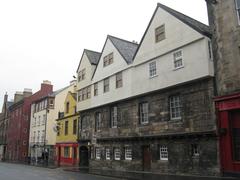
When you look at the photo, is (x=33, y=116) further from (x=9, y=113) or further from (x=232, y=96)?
(x=232, y=96)

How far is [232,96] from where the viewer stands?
17.8 metres

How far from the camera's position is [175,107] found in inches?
879

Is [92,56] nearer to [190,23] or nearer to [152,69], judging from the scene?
[152,69]

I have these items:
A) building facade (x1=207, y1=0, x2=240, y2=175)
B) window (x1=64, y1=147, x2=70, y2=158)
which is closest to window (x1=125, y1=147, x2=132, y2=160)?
building facade (x1=207, y1=0, x2=240, y2=175)

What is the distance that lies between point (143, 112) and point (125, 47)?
9.13 meters

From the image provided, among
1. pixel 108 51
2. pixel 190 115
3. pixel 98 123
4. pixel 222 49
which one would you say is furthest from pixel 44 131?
pixel 222 49

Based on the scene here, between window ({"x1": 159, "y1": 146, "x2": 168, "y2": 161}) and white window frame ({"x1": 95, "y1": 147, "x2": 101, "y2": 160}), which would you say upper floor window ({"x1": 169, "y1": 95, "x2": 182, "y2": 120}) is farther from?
white window frame ({"x1": 95, "y1": 147, "x2": 101, "y2": 160})

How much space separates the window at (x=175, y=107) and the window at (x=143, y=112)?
3.21 meters

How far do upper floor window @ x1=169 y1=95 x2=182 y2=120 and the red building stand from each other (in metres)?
41.1

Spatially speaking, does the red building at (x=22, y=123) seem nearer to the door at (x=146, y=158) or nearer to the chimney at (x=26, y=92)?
the chimney at (x=26, y=92)

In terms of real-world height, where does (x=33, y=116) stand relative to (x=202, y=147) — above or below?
above

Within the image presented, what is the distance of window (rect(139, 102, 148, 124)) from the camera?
25312 mm

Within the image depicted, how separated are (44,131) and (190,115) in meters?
34.5

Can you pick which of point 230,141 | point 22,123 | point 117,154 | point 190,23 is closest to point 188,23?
point 190,23
